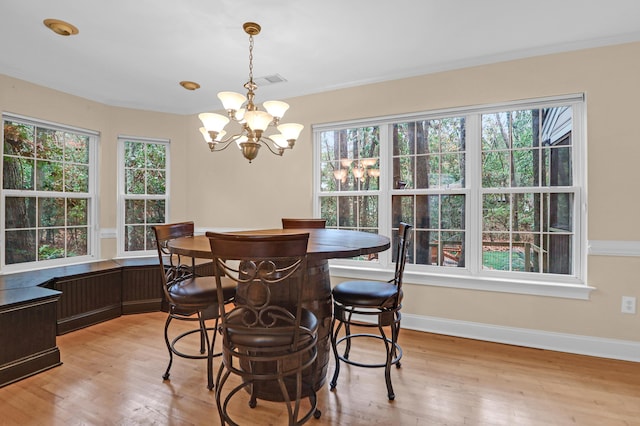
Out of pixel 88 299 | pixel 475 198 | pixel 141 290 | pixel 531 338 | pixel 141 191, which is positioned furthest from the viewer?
pixel 141 191

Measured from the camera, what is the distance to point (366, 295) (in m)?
2.05

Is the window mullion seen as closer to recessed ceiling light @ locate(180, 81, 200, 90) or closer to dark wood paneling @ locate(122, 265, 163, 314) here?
recessed ceiling light @ locate(180, 81, 200, 90)

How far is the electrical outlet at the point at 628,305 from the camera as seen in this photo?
102 inches

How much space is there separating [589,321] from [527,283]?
0.52m

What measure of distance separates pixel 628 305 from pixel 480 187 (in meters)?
1.44

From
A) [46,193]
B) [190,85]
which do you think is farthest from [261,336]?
[46,193]

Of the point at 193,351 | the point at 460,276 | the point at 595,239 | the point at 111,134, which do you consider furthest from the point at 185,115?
the point at 595,239

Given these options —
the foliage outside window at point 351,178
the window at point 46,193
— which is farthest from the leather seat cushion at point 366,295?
the window at point 46,193

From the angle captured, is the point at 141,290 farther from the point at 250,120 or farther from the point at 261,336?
the point at 261,336

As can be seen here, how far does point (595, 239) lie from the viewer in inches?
105

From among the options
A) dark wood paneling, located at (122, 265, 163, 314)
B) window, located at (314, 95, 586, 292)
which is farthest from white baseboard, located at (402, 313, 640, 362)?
dark wood paneling, located at (122, 265, 163, 314)

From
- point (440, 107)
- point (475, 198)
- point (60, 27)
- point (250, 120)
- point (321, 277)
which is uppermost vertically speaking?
point (60, 27)

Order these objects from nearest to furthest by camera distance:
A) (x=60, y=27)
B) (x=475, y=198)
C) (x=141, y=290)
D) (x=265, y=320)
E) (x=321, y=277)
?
(x=265, y=320) < (x=321, y=277) < (x=60, y=27) < (x=475, y=198) < (x=141, y=290)

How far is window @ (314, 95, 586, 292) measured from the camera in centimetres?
287
